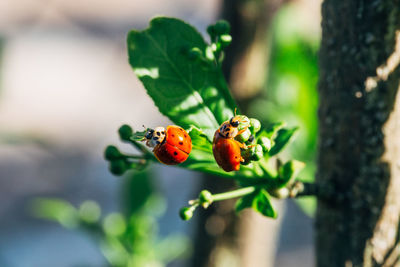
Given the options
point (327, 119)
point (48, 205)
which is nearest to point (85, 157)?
point (48, 205)

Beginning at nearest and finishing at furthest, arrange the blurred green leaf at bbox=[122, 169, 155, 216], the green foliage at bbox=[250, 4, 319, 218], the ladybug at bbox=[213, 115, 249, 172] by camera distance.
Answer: the ladybug at bbox=[213, 115, 249, 172], the green foliage at bbox=[250, 4, 319, 218], the blurred green leaf at bbox=[122, 169, 155, 216]

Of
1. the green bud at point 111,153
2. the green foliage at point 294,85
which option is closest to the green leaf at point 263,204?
the green bud at point 111,153

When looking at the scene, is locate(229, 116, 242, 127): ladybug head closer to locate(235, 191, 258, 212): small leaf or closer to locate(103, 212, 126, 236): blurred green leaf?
locate(235, 191, 258, 212): small leaf

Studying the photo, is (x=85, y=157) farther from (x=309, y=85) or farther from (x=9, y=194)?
(x=309, y=85)

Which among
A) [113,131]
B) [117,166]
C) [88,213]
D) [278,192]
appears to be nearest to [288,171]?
[278,192]

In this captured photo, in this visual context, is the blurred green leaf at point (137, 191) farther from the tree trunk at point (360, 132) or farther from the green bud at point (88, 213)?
the tree trunk at point (360, 132)

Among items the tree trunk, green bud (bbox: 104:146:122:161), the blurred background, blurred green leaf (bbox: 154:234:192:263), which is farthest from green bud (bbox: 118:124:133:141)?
blurred green leaf (bbox: 154:234:192:263)

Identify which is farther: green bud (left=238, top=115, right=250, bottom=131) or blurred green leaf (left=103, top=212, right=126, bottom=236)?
blurred green leaf (left=103, top=212, right=126, bottom=236)
